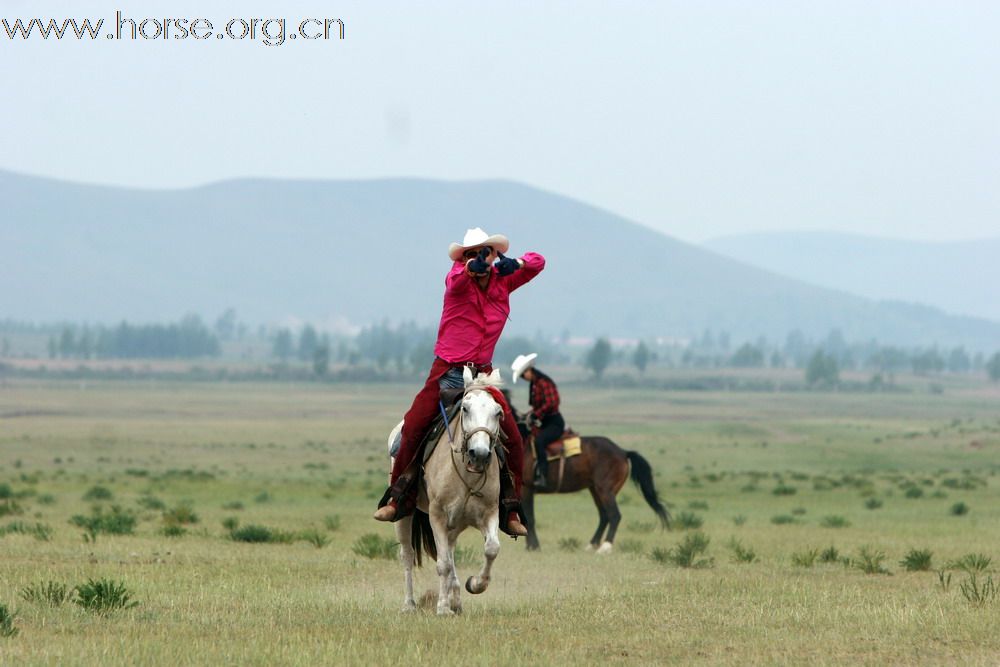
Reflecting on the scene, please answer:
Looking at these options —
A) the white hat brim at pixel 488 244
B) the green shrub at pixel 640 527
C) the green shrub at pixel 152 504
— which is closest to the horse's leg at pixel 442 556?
the white hat brim at pixel 488 244

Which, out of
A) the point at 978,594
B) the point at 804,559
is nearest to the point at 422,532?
the point at 978,594

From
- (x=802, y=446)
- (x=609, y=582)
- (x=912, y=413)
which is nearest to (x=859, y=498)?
(x=609, y=582)

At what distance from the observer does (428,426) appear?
41.7 feet

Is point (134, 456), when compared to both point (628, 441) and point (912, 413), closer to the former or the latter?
Answer: point (628, 441)

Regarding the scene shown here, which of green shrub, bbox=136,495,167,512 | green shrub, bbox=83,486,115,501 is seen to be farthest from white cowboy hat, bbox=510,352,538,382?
green shrub, bbox=83,486,115,501

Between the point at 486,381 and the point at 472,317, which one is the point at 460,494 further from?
the point at 472,317

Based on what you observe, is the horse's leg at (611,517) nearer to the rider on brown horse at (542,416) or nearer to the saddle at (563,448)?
the saddle at (563,448)

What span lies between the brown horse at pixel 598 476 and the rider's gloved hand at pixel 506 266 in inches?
362

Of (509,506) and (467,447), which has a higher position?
(467,447)

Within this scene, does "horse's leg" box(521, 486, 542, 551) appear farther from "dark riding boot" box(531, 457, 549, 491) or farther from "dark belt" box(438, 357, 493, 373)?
"dark belt" box(438, 357, 493, 373)

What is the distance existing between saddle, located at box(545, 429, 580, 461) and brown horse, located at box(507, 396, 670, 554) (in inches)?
5.4

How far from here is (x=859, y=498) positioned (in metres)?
37.6

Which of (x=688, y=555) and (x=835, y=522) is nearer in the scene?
(x=688, y=555)

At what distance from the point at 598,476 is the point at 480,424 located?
11515 mm
